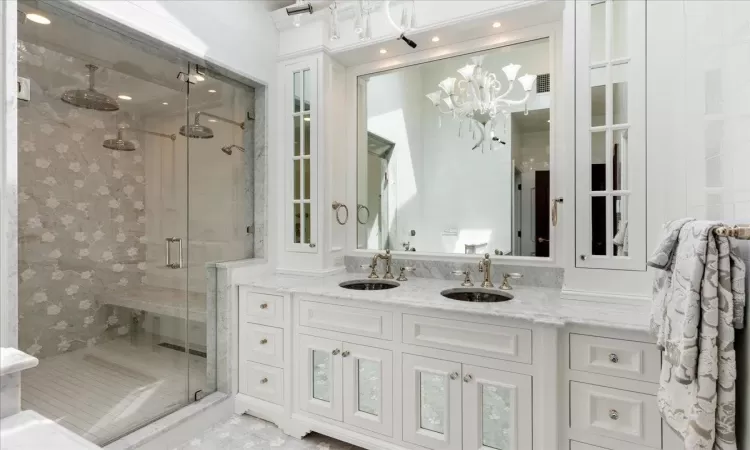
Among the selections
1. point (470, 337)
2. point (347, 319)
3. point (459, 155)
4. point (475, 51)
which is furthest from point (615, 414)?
point (475, 51)

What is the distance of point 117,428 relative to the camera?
1985mm

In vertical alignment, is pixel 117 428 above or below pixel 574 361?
below

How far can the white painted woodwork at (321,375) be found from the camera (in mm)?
2070

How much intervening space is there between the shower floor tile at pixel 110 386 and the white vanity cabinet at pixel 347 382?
807 mm

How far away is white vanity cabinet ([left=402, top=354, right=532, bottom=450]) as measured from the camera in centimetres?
166

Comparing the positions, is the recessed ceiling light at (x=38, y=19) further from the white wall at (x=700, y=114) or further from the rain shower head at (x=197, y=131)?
the white wall at (x=700, y=114)

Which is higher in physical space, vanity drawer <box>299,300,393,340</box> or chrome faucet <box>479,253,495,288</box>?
chrome faucet <box>479,253,495,288</box>

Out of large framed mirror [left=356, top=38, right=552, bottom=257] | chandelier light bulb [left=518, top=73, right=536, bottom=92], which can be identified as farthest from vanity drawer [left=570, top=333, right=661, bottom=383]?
chandelier light bulb [left=518, top=73, right=536, bottom=92]

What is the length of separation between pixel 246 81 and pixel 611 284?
8.44 ft

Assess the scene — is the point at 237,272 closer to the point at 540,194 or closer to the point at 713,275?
the point at 540,194

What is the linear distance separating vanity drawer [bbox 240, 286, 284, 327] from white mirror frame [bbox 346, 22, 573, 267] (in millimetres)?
730

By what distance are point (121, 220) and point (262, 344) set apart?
1141 millimetres

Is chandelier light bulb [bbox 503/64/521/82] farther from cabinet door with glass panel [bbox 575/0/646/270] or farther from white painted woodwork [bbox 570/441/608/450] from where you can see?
white painted woodwork [bbox 570/441/608/450]

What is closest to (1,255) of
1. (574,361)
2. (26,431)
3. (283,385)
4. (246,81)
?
(26,431)
